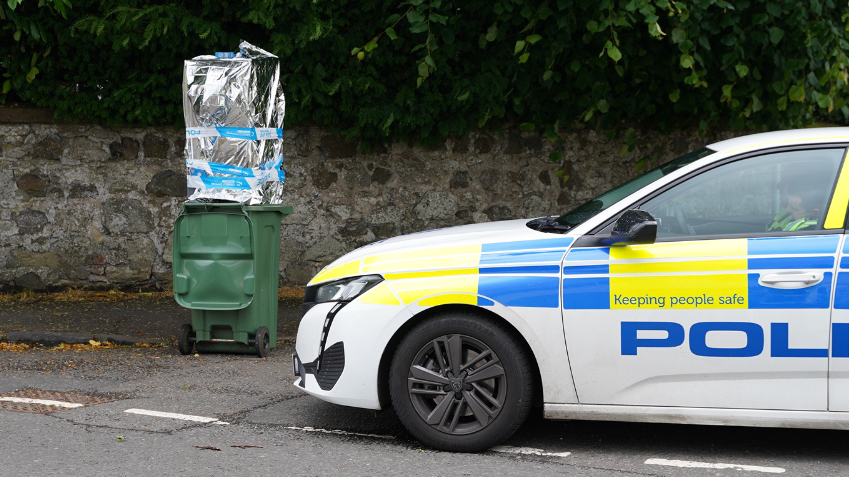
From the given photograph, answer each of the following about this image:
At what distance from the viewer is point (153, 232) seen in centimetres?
896

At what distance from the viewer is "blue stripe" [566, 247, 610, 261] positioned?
420 cm

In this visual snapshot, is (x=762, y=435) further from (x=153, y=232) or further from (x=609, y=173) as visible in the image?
(x=153, y=232)

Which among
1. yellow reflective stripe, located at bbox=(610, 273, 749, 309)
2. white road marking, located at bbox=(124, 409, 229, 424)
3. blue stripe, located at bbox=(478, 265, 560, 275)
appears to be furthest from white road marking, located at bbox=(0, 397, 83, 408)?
yellow reflective stripe, located at bbox=(610, 273, 749, 309)

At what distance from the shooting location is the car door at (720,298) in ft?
13.1

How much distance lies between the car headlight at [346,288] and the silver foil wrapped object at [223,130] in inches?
82.4

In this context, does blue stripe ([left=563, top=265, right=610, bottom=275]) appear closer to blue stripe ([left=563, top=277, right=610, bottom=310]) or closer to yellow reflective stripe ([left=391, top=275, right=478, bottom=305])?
blue stripe ([left=563, top=277, right=610, bottom=310])

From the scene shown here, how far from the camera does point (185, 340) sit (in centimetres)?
663

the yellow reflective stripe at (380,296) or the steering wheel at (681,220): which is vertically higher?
the steering wheel at (681,220)

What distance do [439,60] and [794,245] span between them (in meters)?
5.16

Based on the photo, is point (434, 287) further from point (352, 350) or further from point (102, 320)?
point (102, 320)

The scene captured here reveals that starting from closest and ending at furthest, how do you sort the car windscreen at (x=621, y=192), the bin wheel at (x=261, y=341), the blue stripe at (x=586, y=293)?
the blue stripe at (x=586, y=293), the car windscreen at (x=621, y=192), the bin wheel at (x=261, y=341)

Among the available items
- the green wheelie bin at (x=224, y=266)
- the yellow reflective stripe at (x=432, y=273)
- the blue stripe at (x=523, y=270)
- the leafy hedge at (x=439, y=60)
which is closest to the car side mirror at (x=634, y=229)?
the blue stripe at (x=523, y=270)

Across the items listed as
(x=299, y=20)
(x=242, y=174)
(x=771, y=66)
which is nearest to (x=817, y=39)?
(x=771, y=66)

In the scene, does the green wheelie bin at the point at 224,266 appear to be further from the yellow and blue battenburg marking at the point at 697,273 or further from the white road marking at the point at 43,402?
the yellow and blue battenburg marking at the point at 697,273
